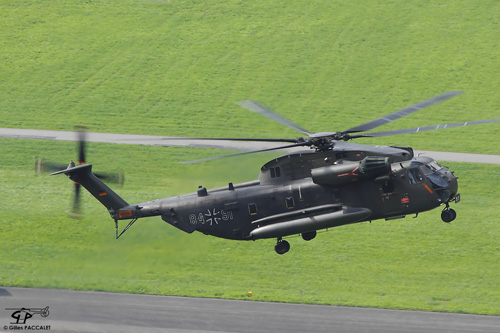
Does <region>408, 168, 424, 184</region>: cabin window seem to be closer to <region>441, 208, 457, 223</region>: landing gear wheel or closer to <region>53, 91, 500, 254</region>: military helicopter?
<region>53, 91, 500, 254</region>: military helicopter

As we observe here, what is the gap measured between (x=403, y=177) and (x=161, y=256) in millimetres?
16395

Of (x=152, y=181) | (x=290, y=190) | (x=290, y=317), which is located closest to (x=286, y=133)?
(x=152, y=181)

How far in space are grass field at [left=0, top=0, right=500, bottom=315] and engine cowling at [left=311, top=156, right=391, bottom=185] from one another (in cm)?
579

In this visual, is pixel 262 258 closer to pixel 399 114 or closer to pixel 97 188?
pixel 97 188

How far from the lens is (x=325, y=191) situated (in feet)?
148

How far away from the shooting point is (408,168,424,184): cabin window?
1756 inches

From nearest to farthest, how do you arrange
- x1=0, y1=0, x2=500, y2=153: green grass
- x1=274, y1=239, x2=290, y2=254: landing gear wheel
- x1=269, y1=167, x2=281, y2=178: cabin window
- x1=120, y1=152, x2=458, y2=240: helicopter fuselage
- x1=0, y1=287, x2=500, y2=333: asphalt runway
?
x1=120, y1=152, x2=458, y2=240: helicopter fuselage < x1=269, y1=167, x2=281, y2=178: cabin window < x1=274, y1=239, x2=290, y2=254: landing gear wheel < x1=0, y1=287, x2=500, y2=333: asphalt runway < x1=0, y1=0, x2=500, y2=153: green grass

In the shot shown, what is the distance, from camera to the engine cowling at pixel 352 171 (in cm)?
4344

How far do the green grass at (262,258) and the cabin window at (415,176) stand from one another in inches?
395

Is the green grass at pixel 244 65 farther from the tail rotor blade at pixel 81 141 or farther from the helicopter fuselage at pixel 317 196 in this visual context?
the helicopter fuselage at pixel 317 196

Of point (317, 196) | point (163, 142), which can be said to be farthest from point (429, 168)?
point (163, 142)

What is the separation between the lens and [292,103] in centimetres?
9000

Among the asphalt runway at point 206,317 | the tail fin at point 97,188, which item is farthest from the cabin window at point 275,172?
the asphalt runway at point 206,317

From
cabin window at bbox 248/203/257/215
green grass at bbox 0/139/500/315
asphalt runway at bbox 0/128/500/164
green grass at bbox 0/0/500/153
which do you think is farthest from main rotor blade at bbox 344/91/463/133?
green grass at bbox 0/0/500/153
